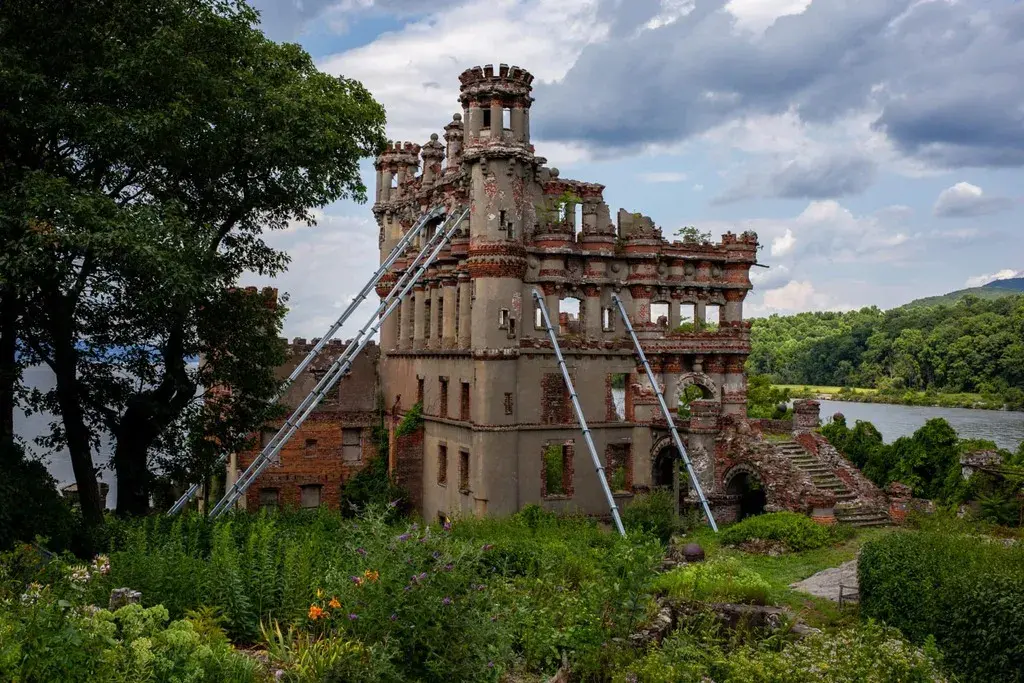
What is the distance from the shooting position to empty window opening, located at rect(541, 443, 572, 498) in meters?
32.8

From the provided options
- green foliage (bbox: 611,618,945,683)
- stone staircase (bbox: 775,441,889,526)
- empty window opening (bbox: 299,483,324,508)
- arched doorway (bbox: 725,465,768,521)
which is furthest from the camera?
empty window opening (bbox: 299,483,324,508)

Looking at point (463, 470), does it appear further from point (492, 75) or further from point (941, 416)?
point (941, 416)

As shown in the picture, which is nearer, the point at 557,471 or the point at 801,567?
the point at 801,567

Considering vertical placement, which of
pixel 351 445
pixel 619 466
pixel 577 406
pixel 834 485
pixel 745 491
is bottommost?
pixel 745 491

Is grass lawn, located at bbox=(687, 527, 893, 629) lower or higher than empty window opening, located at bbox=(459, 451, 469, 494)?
lower

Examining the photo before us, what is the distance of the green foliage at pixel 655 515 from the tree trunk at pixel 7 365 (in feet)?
59.0

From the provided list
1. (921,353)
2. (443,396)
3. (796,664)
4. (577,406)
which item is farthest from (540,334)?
(921,353)

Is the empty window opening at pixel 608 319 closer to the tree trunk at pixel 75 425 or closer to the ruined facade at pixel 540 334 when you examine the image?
the ruined facade at pixel 540 334

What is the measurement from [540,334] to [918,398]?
61847 millimetres

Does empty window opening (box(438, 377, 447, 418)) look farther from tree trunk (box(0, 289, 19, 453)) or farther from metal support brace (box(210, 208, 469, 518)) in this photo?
tree trunk (box(0, 289, 19, 453))

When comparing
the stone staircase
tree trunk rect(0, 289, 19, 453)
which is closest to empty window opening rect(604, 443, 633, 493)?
the stone staircase

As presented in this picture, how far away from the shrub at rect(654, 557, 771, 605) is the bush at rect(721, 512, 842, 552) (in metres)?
6.93

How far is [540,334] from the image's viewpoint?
33219mm

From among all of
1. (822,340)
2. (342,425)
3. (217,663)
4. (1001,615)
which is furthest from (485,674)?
(822,340)
